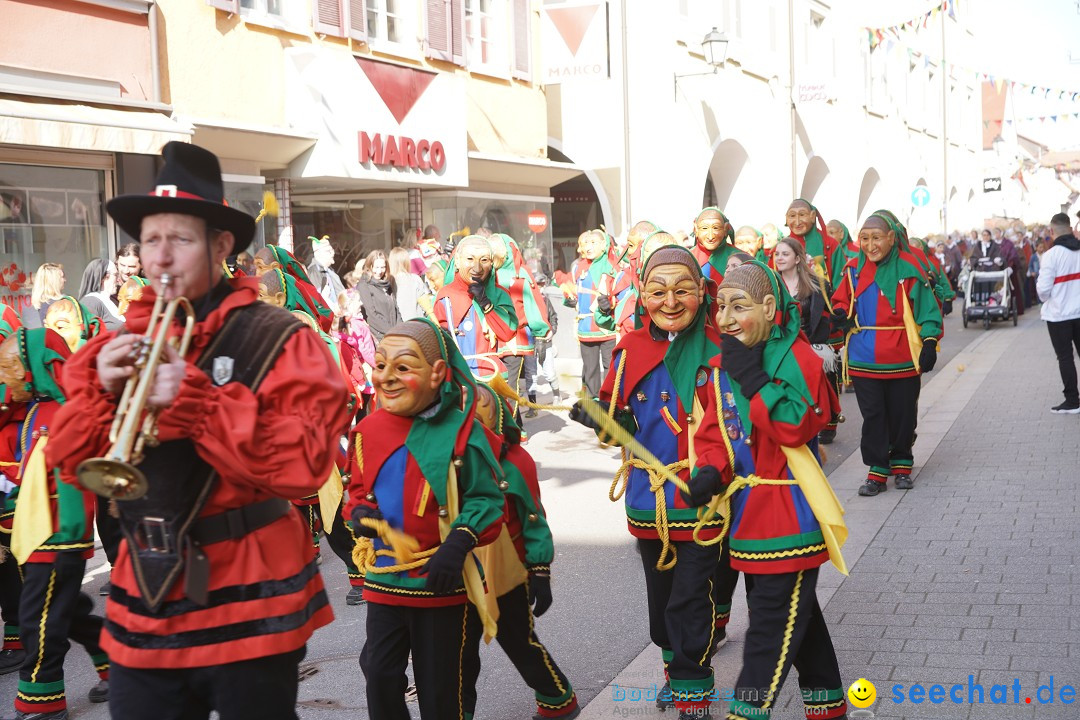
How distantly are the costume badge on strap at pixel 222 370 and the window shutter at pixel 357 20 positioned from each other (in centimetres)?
1399

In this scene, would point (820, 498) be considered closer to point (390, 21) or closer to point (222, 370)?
point (222, 370)

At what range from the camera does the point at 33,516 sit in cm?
491

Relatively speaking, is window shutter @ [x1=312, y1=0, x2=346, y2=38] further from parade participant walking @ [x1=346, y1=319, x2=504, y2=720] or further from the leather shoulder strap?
the leather shoulder strap

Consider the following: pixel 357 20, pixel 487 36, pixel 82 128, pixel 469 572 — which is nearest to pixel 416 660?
pixel 469 572

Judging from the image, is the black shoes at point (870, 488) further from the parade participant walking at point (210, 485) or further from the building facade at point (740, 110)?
the building facade at point (740, 110)

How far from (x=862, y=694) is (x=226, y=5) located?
11585mm

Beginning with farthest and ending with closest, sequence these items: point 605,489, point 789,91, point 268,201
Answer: point 789,91 < point 605,489 < point 268,201

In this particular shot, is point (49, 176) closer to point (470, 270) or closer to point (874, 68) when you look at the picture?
point (470, 270)

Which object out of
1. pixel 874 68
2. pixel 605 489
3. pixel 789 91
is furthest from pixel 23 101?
pixel 874 68

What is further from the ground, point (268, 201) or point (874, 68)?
point (874, 68)

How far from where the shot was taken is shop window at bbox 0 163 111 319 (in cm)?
1207

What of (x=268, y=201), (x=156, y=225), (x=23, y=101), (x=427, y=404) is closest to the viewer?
(x=156, y=225)

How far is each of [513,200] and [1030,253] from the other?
16216 millimetres

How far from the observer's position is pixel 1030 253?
31.1m
